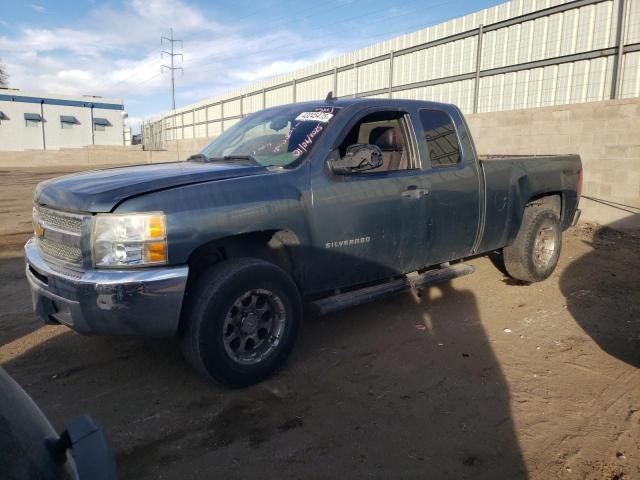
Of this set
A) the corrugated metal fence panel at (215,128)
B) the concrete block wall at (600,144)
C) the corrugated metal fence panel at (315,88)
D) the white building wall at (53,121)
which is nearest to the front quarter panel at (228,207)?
the concrete block wall at (600,144)

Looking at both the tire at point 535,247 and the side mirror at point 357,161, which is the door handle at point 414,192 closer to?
the side mirror at point 357,161

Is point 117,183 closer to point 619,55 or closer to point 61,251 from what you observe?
point 61,251

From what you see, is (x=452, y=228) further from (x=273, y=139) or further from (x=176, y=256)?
(x=176, y=256)

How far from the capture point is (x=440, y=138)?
183 inches

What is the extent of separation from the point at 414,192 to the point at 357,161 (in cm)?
78

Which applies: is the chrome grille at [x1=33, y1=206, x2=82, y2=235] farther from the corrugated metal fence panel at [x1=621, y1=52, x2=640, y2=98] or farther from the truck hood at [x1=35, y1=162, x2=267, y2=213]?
the corrugated metal fence panel at [x1=621, y1=52, x2=640, y2=98]

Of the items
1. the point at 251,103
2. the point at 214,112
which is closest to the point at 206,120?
the point at 214,112

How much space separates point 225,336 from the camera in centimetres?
321

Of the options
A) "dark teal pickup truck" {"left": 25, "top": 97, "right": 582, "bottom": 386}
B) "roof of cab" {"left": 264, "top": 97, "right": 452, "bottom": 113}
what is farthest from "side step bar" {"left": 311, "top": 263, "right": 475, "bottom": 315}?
"roof of cab" {"left": 264, "top": 97, "right": 452, "bottom": 113}

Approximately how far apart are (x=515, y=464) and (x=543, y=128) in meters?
7.85

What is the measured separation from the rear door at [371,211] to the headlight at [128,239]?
113cm

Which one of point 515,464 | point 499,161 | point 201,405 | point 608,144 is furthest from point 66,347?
point 608,144

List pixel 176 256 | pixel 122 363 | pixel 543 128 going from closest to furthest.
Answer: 1. pixel 176 256
2. pixel 122 363
3. pixel 543 128

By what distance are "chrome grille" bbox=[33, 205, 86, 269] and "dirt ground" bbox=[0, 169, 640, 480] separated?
930 millimetres
